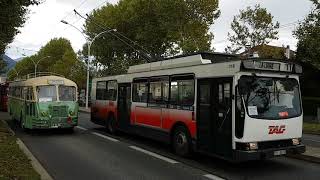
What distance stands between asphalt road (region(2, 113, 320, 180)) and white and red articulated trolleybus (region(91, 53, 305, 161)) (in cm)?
46

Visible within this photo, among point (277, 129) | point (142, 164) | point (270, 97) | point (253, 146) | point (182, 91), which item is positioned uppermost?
point (182, 91)

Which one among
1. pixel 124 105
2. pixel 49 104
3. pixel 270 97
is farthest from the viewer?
pixel 49 104

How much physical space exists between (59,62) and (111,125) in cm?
7667

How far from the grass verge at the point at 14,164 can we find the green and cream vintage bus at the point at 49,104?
16.3 feet

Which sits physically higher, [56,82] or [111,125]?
[56,82]

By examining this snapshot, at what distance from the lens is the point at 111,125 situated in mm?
20109

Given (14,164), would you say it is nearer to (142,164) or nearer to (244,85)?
(142,164)

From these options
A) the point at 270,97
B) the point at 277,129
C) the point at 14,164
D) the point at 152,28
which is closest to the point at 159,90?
the point at 270,97

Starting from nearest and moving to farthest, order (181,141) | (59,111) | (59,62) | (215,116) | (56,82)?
(215,116) → (181,141) → (59,111) → (56,82) → (59,62)

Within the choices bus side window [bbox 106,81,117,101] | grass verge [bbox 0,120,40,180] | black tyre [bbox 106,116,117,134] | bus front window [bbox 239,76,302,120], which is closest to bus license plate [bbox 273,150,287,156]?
bus front window [bbox 239,76,302,120]

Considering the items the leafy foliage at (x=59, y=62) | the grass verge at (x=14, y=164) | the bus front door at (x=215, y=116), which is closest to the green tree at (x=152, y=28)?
the leafy foliage at (x=59, y=62)

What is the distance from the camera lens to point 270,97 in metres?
11.4

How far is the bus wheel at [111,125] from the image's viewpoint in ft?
64.6

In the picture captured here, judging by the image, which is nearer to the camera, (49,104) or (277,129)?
(277,129)
